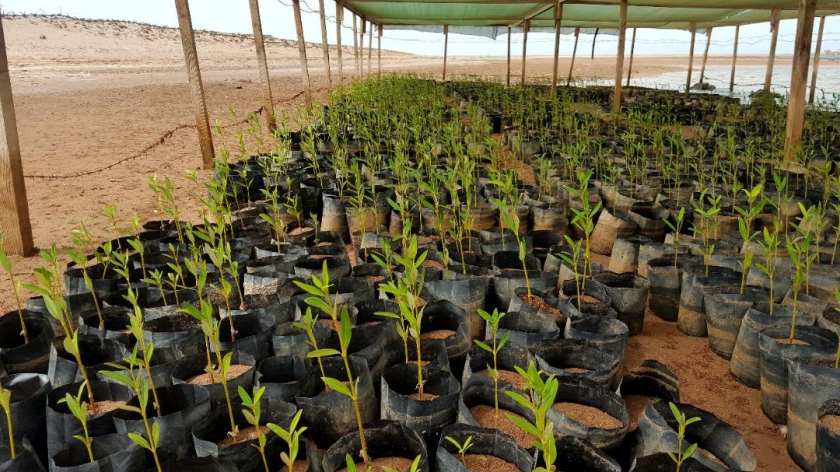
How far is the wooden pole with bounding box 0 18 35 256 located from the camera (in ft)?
14.2

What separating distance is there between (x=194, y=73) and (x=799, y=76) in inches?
273

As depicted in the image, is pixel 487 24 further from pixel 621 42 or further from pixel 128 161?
pixel 128 161

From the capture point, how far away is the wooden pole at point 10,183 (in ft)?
14.2

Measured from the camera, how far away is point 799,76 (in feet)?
19.8

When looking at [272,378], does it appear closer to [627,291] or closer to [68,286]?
[68,286]

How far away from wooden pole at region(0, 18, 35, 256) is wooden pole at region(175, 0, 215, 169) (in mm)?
2160

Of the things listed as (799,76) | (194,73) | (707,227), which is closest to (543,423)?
(707,227)

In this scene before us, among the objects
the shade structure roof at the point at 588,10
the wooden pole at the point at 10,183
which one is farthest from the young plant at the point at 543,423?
the shade structure roof at the point at 588,10

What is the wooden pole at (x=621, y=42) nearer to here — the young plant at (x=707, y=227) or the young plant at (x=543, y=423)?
the young plant at (x=707, y=227)

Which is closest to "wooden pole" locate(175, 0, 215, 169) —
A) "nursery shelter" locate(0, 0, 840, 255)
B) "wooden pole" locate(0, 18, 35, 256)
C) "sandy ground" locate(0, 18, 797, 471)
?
"nursery shelter" locate(0, 0, 840, 255)

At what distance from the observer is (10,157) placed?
4.44 meters

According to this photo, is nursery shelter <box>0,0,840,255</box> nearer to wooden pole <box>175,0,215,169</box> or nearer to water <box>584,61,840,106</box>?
wooden pole <box>175,0,215,169</box>

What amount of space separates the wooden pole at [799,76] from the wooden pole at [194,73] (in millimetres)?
6472

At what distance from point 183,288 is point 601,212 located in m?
3.40
